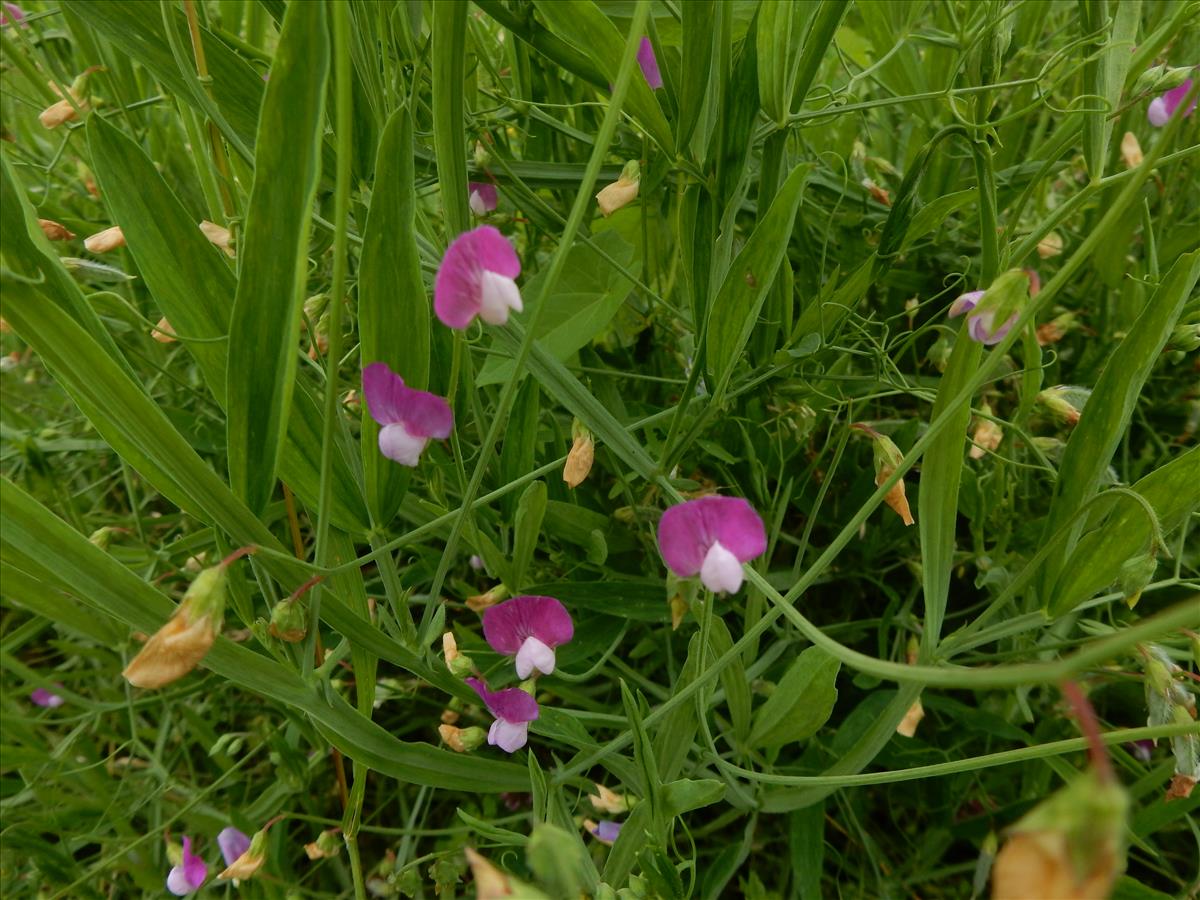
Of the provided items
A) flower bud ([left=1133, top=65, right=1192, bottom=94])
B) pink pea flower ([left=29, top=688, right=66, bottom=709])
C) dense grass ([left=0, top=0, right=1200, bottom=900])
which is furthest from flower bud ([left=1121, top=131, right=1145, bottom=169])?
pink pea flower ([left=29, top=688, right=66, bottom=709])

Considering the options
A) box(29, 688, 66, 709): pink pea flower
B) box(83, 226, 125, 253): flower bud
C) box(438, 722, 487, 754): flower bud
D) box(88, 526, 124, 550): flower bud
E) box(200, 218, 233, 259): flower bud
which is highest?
box(200, 218, 233, 259): flower bud

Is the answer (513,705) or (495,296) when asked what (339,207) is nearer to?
(495,296)

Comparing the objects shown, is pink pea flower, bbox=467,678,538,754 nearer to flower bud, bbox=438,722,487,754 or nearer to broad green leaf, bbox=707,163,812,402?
flower bud, bbox=438,722,487,754

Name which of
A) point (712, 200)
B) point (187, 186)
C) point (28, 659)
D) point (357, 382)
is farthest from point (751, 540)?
point (28, 659)

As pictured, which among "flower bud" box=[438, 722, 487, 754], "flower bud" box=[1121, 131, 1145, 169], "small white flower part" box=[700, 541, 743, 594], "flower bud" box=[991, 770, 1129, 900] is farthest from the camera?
"flower bud" box=[1121, 131, 1145, 169]

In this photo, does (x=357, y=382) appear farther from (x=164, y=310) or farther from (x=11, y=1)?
(x=11, y=1)

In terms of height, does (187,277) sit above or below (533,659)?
above

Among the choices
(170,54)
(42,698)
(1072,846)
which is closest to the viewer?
(1072,846)

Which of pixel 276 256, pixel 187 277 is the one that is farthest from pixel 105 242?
pixel 276 256
